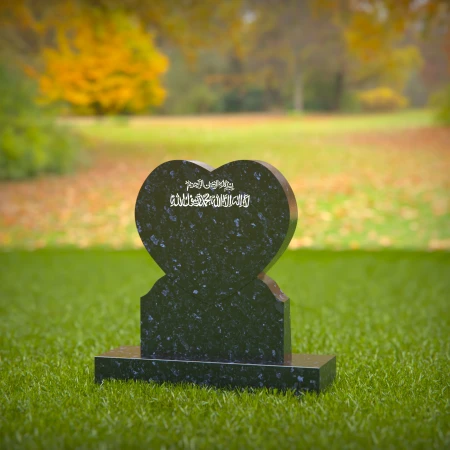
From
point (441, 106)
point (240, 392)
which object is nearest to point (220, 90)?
point (441, 106)

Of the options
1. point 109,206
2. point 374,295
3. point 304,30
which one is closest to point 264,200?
point 374,295

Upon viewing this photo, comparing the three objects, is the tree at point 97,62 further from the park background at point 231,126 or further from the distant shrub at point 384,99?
the distant shrub at point 384,99

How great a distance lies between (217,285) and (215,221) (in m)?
0.43

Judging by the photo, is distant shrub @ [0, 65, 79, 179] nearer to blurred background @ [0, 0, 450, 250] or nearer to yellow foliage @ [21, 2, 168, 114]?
blurred background @ [0, 0, 450, 250]

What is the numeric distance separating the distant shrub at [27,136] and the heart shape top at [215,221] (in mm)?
13362

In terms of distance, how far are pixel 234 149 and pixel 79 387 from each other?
14.1 metres

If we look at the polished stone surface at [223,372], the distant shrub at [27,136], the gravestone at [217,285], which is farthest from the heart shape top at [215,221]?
the distant shrub at [27,136]

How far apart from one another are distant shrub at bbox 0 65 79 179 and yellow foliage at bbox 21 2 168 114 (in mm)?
501

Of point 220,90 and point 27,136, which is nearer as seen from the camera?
point 27,136

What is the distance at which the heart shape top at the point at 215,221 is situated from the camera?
Answer: 510cm

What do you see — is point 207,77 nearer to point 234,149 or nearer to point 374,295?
point 234,149

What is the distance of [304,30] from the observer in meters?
18.0

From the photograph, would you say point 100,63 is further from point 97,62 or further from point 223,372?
point 223,372

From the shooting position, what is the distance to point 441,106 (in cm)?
1866
